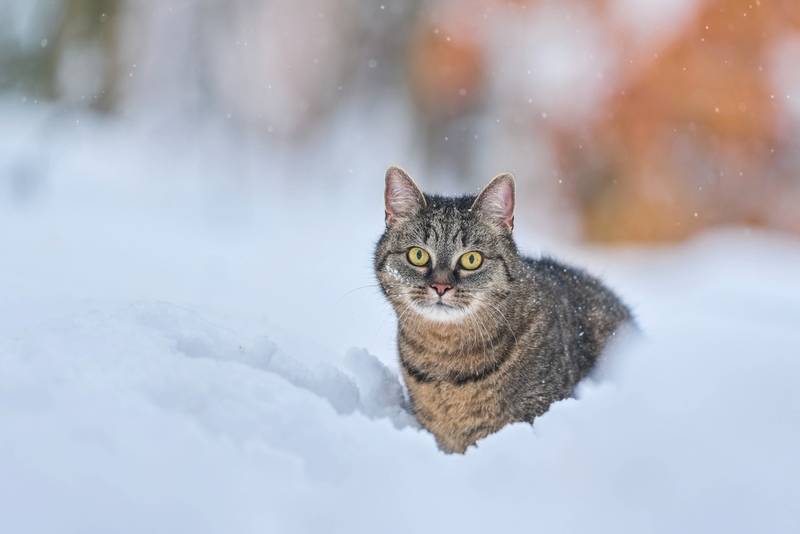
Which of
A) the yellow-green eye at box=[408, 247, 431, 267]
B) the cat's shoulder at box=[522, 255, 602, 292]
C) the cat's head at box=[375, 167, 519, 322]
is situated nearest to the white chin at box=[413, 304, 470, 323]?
the cat's head at box=[375, 167, 519, 322]

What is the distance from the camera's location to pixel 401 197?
12.6 feet

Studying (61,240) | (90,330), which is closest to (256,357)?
(90,330)

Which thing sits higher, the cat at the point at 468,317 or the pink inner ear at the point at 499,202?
the pink inner ear at the point at 499,202

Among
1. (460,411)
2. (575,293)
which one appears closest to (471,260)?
(460,411)

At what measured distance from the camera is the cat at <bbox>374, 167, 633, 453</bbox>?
3.50m

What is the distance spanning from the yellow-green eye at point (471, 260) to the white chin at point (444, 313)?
19 cm

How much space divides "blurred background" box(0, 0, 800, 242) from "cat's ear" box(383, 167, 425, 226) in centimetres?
739

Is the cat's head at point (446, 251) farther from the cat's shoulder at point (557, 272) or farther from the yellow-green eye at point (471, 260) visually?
the cat's shoulder at point (557, 272)

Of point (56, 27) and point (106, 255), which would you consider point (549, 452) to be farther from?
point (56, 27)

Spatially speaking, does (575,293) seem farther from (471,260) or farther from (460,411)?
(460,411)

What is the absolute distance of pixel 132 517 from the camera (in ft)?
6.73

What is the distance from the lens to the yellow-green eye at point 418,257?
12.0 ft

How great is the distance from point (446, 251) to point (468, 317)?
0.92 feet

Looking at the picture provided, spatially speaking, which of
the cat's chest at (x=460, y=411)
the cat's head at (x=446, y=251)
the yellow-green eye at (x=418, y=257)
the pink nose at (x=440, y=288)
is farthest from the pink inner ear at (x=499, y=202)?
the cat's chest at (x=460, y=411)
